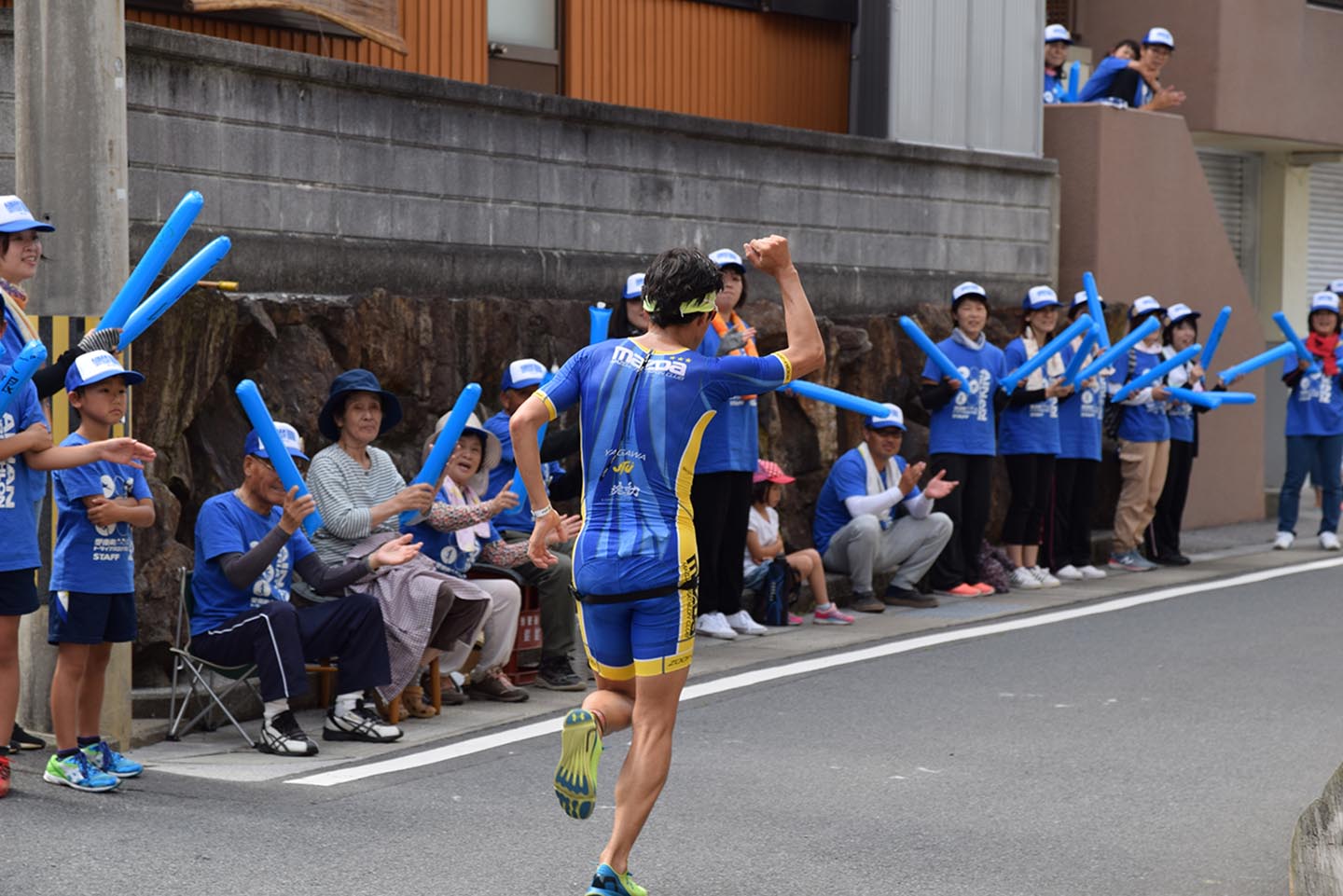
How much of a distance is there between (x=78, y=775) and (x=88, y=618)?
0.58 meters

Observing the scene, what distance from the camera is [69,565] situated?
24.0 feet

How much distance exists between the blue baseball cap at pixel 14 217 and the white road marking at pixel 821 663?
229 cm

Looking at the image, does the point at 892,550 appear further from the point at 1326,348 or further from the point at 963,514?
the point at 1326,348

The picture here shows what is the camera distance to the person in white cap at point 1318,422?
1600cm

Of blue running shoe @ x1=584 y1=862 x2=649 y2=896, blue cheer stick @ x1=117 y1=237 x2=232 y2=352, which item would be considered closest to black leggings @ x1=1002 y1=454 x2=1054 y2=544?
blue cheer stick @ x1=117 y1=237 x2=232 y2=352

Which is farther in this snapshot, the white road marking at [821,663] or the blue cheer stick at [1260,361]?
the blue cheer stick at [1260,361]

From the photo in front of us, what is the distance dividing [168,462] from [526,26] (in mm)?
6126

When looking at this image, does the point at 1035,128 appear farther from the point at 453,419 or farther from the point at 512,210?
the point at 453,419

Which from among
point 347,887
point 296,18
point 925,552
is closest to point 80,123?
point 347,887

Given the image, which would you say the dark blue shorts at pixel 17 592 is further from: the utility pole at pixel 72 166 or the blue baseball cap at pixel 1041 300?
the blue baseball cap at pixel 1041 300

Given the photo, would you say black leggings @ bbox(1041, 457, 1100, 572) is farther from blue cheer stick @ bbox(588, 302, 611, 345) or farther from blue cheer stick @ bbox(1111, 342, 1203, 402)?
blue cheer stick @ bbox(588, 302, 611, 345)

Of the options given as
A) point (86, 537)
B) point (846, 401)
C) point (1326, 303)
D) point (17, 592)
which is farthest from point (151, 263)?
point (1326, 303)

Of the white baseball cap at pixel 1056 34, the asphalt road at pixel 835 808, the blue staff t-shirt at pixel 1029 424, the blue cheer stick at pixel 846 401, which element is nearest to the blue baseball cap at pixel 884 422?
the blue cheer stick at pixel 846 401

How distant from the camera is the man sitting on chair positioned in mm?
8016
